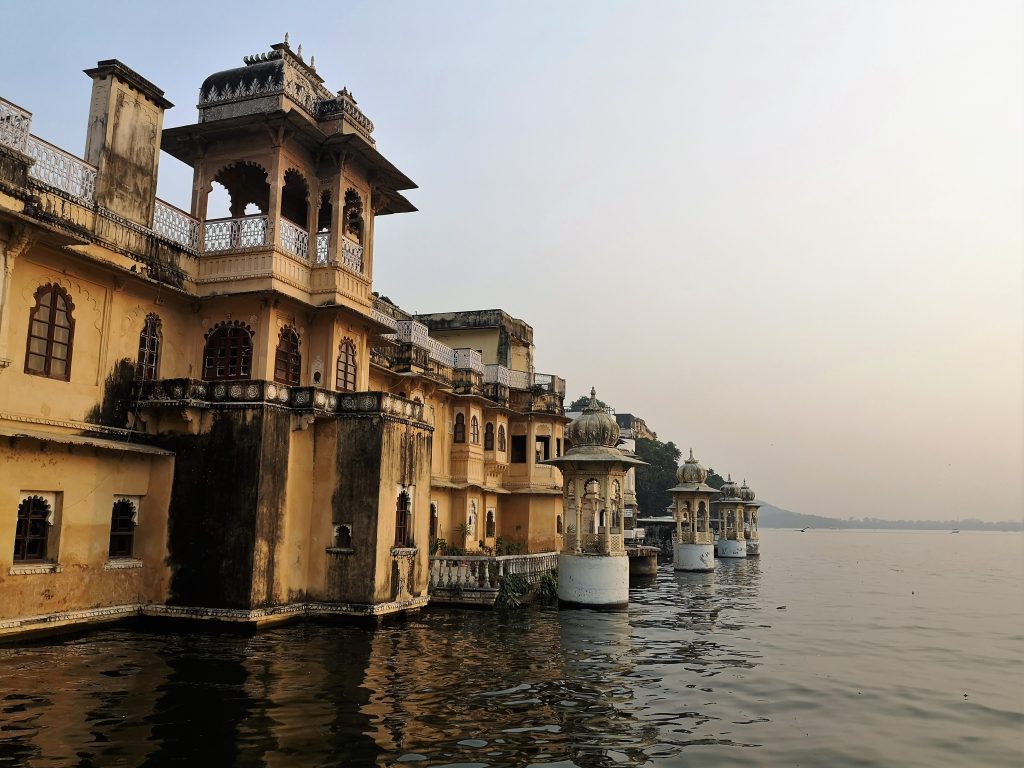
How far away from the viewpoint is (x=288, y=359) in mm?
19109

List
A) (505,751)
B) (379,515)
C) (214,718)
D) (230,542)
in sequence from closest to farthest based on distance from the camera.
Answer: (505,751)
(214,718)
(230,542)
(379,515)

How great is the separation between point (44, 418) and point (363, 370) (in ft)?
27.0

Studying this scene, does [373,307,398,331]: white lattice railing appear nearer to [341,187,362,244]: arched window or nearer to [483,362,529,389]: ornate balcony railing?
[341,187,362,244]: arched window

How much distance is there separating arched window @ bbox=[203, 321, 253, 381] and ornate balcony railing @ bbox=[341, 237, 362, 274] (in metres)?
3.20

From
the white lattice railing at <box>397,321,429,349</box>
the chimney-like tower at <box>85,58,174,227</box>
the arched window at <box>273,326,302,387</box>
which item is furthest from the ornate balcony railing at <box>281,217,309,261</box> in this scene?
the white lattice railing at <box>397,321,429,349</box>

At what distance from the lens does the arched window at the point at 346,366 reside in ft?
66.6

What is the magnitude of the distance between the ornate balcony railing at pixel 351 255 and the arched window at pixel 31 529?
8.84 meters

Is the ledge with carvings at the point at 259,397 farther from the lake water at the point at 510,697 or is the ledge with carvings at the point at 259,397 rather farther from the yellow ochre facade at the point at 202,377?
the lake water at the point at 510,697

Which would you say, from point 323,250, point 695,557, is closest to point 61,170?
point 323,250

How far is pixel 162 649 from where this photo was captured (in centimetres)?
1365

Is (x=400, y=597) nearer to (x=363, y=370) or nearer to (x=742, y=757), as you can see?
(x=363, y=370)

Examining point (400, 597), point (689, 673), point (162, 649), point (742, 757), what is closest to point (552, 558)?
point (400, 597)

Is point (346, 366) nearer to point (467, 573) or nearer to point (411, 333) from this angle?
point (467, 573)

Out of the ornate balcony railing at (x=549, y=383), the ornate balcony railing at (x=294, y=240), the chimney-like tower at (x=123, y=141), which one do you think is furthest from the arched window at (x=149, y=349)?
the ornate balcony railing at (x=549, y=383)
